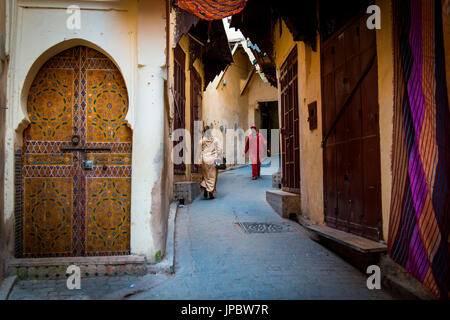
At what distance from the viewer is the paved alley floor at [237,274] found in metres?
3.12

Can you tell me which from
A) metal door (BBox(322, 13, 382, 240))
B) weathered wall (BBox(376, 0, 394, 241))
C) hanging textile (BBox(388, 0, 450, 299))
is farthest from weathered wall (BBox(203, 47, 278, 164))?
hanging textile (BBox(388, 0, 450, 299))

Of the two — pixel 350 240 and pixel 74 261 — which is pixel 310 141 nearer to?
pixel 350 240

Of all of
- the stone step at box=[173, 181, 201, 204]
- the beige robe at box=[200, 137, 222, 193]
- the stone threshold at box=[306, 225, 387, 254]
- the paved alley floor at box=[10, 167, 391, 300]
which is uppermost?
the beige robe at box=[200, 137, 222, 193]

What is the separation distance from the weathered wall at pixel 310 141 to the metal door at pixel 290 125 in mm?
385

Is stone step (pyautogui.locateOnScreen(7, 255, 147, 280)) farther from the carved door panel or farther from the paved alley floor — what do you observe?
the carved door panel

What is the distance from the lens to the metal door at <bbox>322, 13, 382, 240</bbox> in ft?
12.7

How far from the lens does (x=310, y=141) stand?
5.66m

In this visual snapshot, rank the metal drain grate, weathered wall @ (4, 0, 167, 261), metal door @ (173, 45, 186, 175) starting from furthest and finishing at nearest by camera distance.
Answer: metal door @ (173, 45, 186, 175) < the metal drain grate < weathered wall @ (4, 0, 167, 261)

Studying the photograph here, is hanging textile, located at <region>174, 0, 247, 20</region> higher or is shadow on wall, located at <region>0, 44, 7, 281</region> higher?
hanging textile, located at <region>174, 0, 247, 20</region>

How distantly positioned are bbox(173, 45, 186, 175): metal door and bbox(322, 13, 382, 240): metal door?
342 centimetres

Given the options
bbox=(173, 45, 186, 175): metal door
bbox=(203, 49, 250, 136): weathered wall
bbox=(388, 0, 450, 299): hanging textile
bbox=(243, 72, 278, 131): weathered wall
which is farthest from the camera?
bbox=(243, 72, 278, 131): weathered wall
